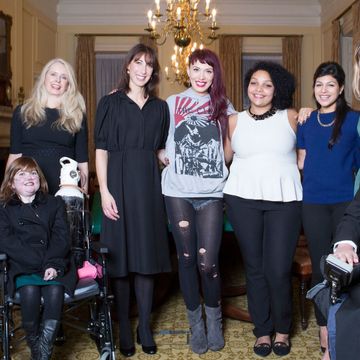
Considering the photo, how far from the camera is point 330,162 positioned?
2.69m

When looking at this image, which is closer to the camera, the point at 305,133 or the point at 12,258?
the point at 12,258

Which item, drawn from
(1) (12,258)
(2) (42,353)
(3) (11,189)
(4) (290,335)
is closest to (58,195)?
(3) (11,189)

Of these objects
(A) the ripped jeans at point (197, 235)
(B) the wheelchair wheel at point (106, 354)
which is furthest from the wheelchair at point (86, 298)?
(A) the ripped jeans at point (197, 235)

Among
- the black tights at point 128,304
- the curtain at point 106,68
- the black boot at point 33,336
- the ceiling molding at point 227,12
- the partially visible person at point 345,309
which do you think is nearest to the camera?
the partially visible person at point 345,309

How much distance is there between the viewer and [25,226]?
8.76 ft

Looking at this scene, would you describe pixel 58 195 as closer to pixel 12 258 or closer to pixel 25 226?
pixel 25 226

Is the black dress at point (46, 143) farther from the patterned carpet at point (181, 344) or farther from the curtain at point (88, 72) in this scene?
the curtain at point (88, 72)

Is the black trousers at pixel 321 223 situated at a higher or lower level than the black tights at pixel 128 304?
higher

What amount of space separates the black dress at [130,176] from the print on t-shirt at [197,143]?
13cm

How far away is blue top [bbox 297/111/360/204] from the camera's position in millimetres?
2670

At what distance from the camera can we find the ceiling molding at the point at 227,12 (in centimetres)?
895

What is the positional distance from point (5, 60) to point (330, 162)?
217 inches

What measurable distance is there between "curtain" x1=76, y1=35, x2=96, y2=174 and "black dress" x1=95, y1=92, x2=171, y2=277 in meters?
6.35

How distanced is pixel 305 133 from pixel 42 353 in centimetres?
175
